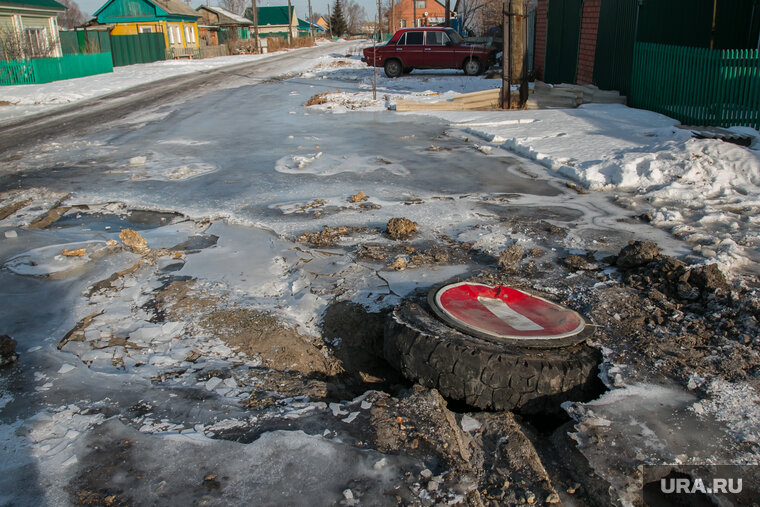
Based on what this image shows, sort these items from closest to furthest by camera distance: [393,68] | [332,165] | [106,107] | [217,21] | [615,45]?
[332,165]
[615,45]
[106,107]
[393,68]
[217,21]

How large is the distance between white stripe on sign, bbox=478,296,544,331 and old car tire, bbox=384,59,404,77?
2260cm

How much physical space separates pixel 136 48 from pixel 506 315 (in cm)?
4425

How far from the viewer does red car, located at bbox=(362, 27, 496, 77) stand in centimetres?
2442

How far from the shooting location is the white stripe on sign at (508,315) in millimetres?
3844

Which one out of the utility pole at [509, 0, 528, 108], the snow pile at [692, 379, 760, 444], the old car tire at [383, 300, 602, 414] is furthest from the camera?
the utility pole at [509, 0, 528, 108]

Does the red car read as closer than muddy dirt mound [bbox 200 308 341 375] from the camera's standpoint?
No

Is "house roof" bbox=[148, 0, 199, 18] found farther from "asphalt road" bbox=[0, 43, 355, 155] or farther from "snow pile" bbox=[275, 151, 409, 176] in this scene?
"snow pile" bbox=[275, 151, 409, 176]

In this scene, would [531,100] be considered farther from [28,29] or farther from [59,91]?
[28,29]

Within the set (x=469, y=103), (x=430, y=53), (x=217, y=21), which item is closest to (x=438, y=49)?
(x=430, y=53)

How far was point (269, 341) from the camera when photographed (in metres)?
4.07

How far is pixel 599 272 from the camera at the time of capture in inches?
199
